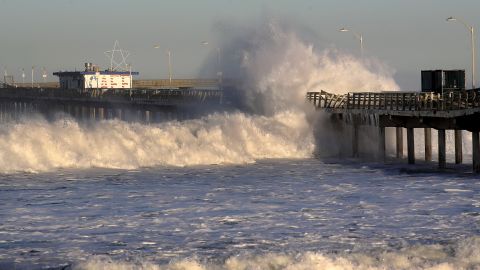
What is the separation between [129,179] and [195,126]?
694 inches

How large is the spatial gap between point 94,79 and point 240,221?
310 ft

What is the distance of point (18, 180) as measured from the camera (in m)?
41.6

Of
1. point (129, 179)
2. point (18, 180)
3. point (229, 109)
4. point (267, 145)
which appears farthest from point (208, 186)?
point (229, 109)

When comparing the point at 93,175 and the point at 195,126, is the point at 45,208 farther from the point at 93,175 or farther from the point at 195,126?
the point at 195,126

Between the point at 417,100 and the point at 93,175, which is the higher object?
the point at 417,100

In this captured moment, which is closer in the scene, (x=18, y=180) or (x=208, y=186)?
(x=208, y=186)

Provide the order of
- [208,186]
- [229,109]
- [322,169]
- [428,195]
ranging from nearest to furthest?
[428,195]
[208,186]
[322,169]
[229,109]

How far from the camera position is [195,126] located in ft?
196

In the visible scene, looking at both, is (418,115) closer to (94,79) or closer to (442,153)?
(442,153)

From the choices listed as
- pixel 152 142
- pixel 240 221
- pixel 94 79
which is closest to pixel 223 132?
pixel 152 142

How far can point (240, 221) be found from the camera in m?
28.5

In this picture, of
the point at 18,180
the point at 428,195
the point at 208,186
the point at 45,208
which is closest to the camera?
the point at 45,208

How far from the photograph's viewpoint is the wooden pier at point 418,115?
146 feet

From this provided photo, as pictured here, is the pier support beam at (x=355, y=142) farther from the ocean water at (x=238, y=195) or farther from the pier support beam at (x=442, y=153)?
the pier support beam at (x=442, y=153)
